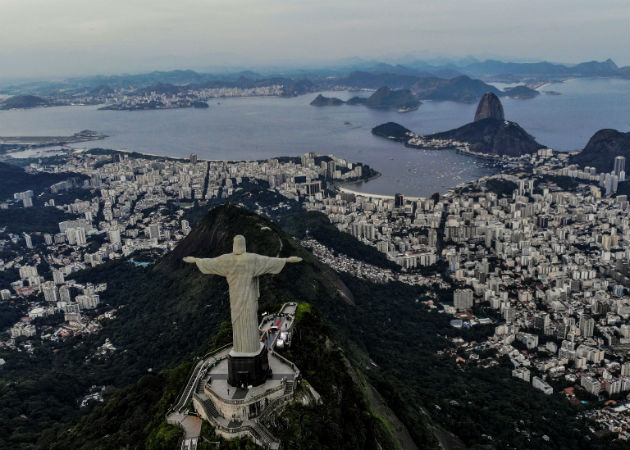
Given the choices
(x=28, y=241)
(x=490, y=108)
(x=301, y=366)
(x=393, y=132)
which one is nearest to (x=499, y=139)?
(x=490, y=108)

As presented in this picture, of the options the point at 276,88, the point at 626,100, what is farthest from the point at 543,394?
the point at 276,88

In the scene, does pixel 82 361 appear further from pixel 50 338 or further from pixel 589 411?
pixel 589 411

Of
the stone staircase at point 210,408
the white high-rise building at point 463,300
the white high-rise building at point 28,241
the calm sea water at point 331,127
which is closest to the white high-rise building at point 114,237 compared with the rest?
the white high-rise building at point 28,241

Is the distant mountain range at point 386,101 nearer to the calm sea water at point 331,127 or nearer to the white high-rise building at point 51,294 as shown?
the calm sea water at point 331,127

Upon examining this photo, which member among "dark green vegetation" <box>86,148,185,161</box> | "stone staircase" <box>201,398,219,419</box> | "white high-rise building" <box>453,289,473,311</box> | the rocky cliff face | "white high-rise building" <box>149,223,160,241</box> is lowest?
"white high-rise building" <box>453,289,473,311</box>

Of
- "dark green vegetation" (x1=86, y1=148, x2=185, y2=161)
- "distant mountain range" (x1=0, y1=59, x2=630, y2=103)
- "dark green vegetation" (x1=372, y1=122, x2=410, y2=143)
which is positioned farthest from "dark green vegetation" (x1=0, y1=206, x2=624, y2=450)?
"distant mountain range" (x1=0, y1=59, x2=630, y2=103)

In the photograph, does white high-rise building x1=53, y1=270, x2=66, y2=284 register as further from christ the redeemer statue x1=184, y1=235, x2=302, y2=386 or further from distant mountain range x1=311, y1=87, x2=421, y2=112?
distant mountain range x1=311, y1=87, x2=421, y2=112

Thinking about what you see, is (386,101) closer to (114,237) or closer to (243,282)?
(114,237)
